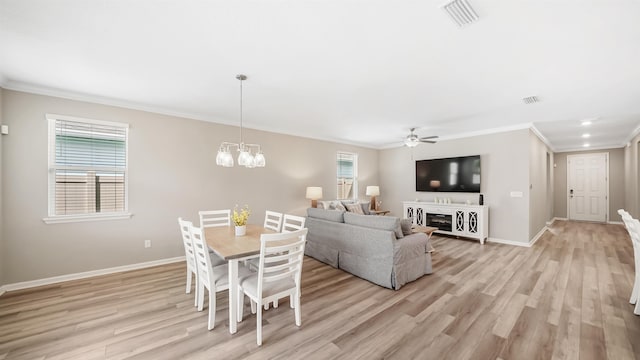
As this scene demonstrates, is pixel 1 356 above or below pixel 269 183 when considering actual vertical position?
below

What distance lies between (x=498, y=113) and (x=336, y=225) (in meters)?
3.46

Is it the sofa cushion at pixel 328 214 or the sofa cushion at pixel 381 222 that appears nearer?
the sofa cushion at pixel 381 222

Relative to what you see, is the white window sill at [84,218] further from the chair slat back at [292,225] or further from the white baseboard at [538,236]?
the white baseboard at [538,236]

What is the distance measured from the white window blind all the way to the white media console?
20.5 feet

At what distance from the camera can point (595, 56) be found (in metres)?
2.34

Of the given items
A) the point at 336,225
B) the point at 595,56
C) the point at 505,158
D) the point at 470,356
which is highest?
the point at 595,56

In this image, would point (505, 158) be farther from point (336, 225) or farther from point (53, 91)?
point (53, 91)

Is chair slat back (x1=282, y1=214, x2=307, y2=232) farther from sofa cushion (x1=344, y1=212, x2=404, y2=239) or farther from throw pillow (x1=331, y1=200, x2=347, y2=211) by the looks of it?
throw pillow (x1=331, y1=200, x2=347, y2=211)

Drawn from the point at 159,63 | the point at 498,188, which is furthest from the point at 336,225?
the point at 498,188

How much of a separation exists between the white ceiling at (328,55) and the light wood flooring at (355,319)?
2.56 m

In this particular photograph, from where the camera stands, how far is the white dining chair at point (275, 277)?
2078 mm

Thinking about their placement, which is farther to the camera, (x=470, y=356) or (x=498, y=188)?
(x=498, y=188)

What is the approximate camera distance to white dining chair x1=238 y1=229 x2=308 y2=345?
6.82 ft

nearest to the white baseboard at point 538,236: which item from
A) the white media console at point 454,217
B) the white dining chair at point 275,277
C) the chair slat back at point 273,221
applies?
the white media console at point 454,217
